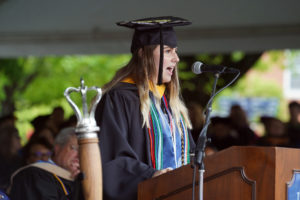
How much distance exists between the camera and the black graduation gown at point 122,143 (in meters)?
3.55

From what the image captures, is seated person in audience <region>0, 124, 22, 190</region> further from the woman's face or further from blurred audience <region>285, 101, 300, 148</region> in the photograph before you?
blurred audience <region>285, 101, 300, 148</region>

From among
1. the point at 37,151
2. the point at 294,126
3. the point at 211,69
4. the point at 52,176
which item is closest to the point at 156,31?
the point at 211,69

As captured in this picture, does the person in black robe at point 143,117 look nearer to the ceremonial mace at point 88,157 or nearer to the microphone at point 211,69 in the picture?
the microphone at point 211,69

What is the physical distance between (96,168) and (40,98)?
17.2 m

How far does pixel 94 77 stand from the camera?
20.1 meters

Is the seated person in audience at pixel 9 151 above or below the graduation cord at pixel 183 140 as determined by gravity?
below

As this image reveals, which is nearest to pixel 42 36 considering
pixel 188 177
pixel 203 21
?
pixel 203 21

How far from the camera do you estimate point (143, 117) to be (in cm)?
378

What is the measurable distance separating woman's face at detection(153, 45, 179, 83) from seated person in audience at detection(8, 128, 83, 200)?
126cm

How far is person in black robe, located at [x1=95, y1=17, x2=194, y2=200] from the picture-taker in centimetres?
356

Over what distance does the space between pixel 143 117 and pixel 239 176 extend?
→ 79 centimetres

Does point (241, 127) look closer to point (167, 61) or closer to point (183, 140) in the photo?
point (183, 140)

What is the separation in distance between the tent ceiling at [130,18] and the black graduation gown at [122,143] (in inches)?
172

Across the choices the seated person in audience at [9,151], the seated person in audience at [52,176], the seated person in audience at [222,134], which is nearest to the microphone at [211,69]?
the seated person in audience at [52,176]
